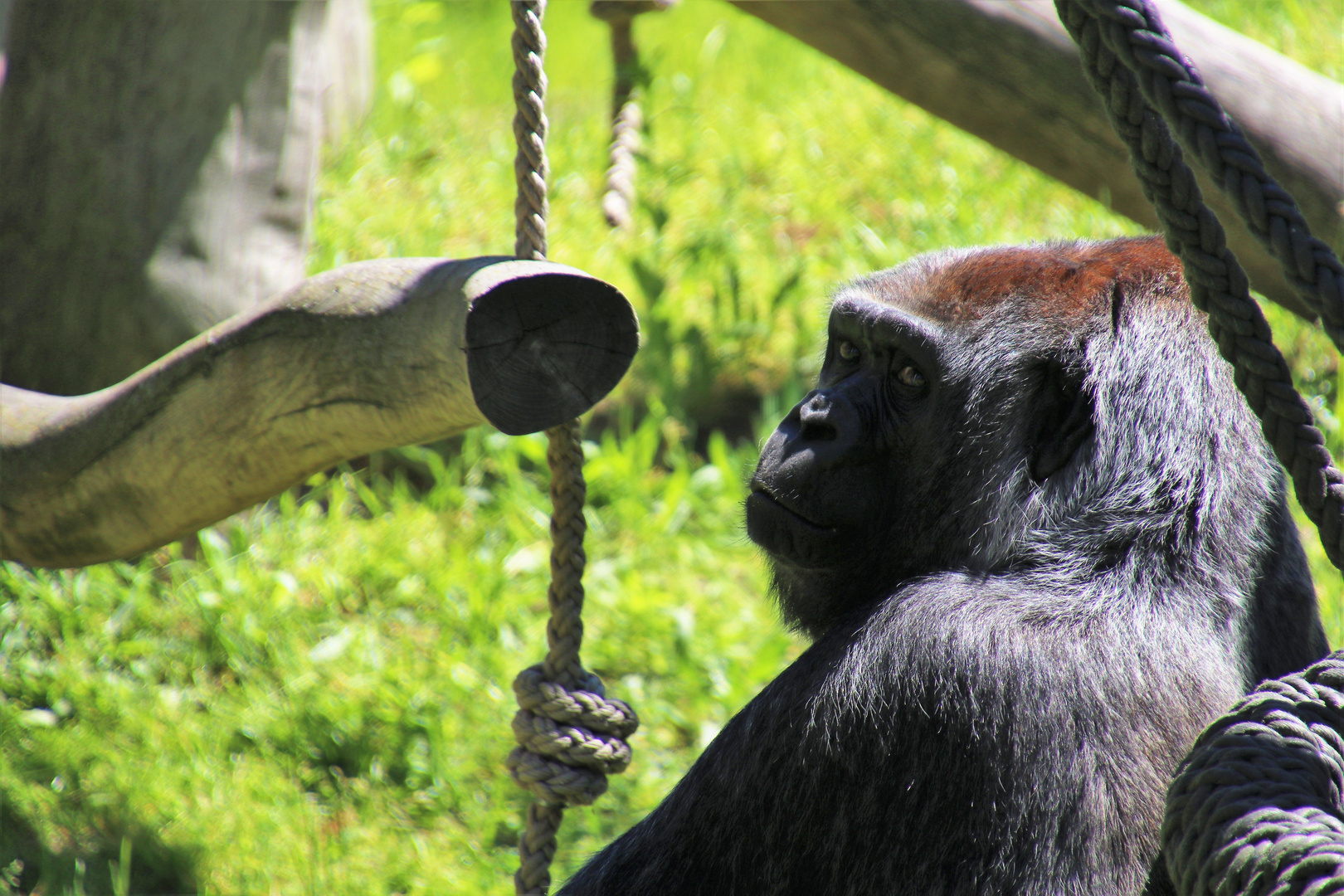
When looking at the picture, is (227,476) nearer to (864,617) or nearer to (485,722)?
(864,617)

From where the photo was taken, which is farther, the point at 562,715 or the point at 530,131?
the point at 562,715

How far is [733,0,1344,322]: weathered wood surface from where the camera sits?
3.29 metres

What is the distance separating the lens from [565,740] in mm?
2344

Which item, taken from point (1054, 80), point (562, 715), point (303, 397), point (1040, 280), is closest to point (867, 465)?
point (1040, 280)

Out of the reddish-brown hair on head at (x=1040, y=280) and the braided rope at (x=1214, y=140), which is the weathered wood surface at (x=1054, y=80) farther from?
the braided rope at (x=1214, y=140)

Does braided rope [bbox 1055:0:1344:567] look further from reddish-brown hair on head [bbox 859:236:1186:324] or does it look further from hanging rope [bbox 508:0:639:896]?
hanging rope [bbox 508:0:639:896]

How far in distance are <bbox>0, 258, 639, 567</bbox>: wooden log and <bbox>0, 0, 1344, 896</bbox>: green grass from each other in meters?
0.96

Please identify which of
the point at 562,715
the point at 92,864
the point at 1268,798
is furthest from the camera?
the point at 92,864

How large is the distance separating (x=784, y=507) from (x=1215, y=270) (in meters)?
1.03

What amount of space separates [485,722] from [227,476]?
154 centimetres

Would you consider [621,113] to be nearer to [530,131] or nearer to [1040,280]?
[530,131]

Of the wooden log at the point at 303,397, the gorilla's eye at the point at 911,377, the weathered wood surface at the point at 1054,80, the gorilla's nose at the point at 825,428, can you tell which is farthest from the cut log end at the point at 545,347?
the weathered wood surface at the point at 1054,80

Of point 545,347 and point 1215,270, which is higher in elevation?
point 1215,270

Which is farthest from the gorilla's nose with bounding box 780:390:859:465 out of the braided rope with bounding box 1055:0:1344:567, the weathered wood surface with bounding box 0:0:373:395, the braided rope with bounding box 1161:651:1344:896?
the weathered wood surface with bounding box 0:0:373:395
